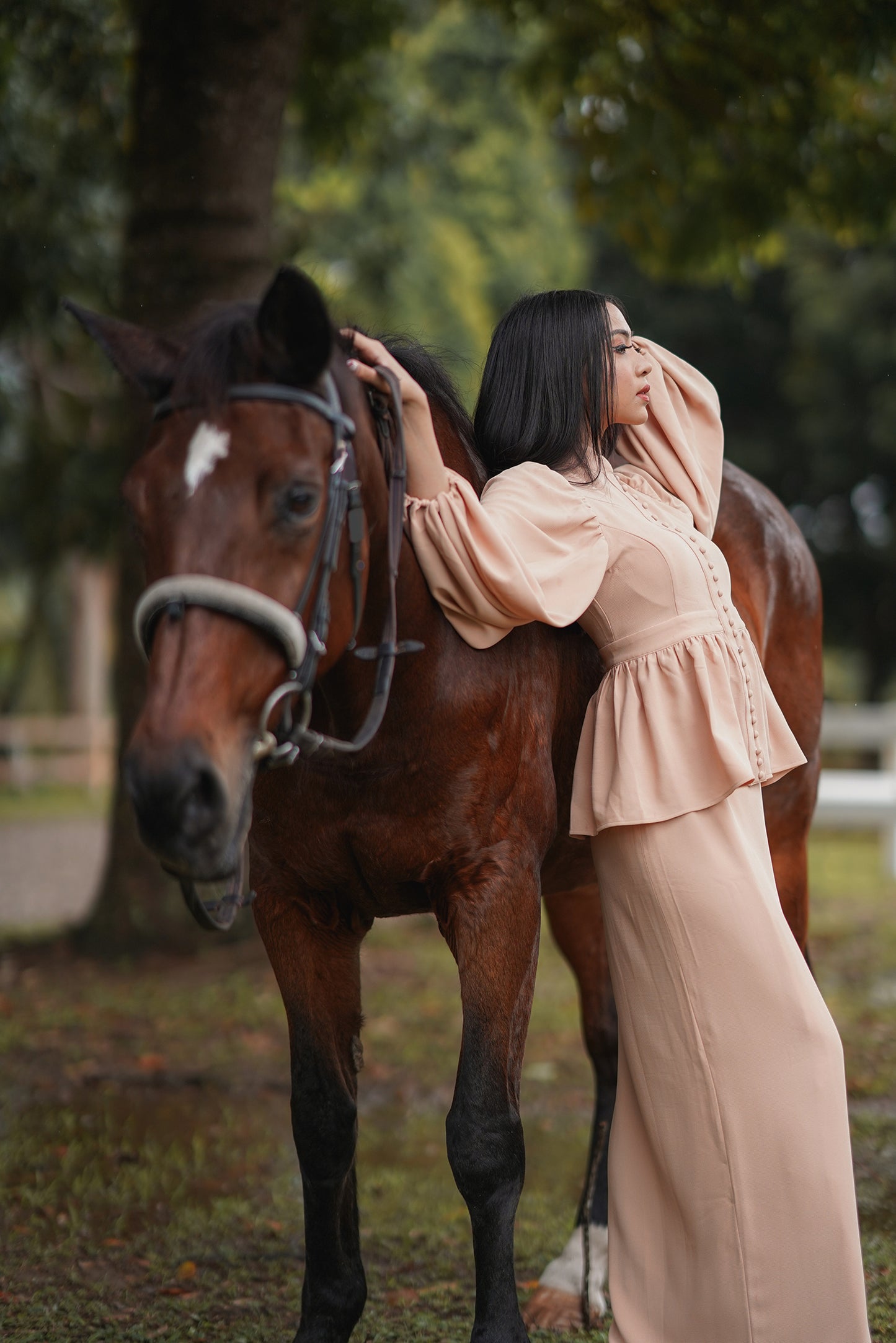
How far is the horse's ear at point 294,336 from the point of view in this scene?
2.10 m

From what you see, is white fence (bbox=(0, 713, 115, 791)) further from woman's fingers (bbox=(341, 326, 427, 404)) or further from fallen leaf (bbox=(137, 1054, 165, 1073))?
woman's fingers (bbox=(341, 326, 427, 404))

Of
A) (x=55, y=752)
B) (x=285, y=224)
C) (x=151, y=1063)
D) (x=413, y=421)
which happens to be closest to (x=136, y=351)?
(x=413, y=421)

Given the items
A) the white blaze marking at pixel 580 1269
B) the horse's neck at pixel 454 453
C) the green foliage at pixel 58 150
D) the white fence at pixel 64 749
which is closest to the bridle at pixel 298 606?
the horse's neck at pixel 454 453

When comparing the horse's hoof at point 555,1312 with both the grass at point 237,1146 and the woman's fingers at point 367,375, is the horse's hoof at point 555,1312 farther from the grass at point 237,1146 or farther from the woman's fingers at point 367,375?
the woman's fingers at point 367,375

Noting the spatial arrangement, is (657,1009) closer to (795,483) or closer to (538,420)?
(538,420)

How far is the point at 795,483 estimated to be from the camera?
20484 millimetres

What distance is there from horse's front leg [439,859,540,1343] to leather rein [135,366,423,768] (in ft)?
1.51

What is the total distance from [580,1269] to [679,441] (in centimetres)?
216

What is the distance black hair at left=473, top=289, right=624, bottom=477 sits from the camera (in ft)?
9.21

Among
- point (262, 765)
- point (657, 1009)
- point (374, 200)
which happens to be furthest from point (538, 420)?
point (374, 200)

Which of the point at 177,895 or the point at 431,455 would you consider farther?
the point at 177,895

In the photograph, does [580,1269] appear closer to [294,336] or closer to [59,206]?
[294,336]

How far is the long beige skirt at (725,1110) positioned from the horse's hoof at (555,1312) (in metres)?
0.55

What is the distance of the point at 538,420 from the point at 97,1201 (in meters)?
2.90
